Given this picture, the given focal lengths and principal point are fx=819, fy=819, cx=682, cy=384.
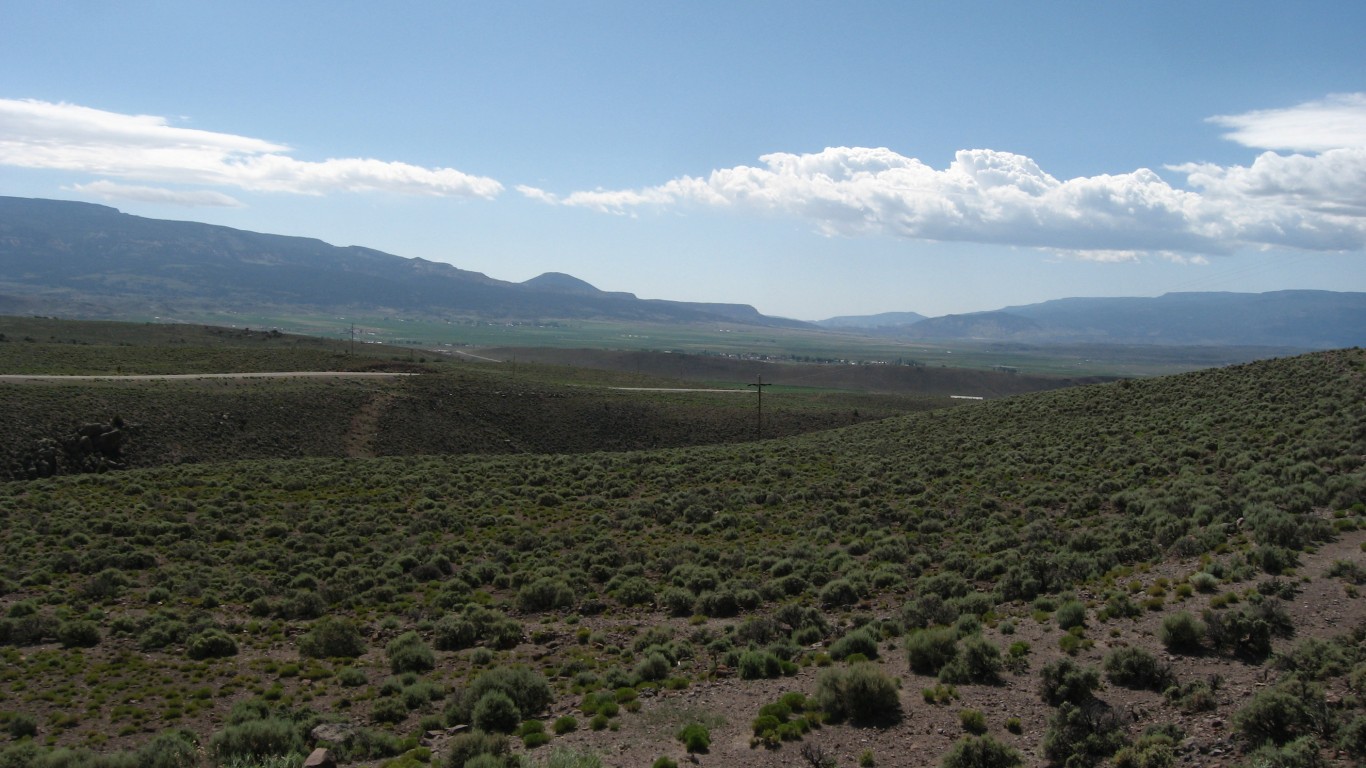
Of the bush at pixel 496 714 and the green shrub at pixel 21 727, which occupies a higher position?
the bush at pixel 496 714

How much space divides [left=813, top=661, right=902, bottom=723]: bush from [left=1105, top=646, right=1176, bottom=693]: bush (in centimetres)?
284

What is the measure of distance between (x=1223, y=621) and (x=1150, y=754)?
376 centimetres

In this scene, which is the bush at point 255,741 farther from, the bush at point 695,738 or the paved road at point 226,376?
the paved road at point 226,376

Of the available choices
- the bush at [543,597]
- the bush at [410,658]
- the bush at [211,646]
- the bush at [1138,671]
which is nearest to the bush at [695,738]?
the bush at [1138,671]

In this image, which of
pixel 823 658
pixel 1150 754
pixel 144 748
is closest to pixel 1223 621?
pixel 1150 754

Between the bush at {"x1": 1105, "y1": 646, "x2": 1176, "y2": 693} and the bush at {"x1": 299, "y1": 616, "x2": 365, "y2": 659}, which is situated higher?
the bush at {"x1": 1105, "y1": 646, "x2": 1176, "y2": 693}

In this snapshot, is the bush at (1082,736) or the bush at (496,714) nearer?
the bush at (1082,736)

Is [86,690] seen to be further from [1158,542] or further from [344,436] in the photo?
[344,436]

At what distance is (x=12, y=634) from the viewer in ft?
50.9

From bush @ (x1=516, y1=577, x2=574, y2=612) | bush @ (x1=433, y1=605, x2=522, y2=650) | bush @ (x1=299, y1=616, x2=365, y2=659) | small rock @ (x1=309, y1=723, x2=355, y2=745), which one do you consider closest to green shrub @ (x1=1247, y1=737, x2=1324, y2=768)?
small rock @ (x1=309, y1=723, x2=355, y2=745)

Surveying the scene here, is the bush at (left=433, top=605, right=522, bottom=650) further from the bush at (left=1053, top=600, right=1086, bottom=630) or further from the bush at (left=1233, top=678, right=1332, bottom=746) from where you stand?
the bush at (left=1233, top=678, right=1332, bottom=746)

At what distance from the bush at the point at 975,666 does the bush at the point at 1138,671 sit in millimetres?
1419

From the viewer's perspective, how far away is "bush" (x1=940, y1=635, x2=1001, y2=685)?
11438 millimetres

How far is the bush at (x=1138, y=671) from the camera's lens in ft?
34.3
